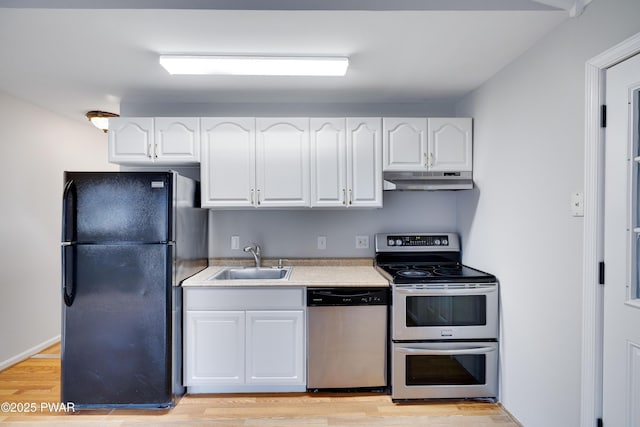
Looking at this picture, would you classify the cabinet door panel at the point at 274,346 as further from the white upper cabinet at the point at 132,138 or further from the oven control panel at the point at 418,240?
the white upper cabinet at the point at 132,138

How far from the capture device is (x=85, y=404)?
2367 millimetres

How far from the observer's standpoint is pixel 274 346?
8.30 feet

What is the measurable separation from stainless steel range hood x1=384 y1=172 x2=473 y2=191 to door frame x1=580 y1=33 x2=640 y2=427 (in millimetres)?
1153

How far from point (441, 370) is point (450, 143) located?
5.53 feet

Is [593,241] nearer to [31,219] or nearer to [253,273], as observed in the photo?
[253,273]

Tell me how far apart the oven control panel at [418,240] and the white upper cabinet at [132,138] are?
2.11m

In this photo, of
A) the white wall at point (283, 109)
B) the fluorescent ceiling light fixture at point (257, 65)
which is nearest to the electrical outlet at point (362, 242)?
the white wall at point (283, 109)

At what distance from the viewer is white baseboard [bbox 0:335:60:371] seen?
300 cm

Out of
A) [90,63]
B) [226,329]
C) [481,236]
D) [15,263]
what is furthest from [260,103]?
[15,263]

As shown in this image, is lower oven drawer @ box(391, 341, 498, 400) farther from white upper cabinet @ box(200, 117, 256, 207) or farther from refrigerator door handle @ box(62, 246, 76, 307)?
refrigerator door handle @ box(62, 246, 76, 307)

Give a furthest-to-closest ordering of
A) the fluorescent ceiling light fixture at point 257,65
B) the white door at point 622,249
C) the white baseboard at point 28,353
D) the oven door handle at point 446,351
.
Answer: the white baseboard at point 28,353
the oven door handle at point 446,351
the fluorescent ceiling light fixture at point 257,65
the white door at point 622,249

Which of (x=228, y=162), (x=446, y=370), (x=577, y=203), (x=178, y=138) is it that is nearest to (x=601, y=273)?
(x=577, y=203)

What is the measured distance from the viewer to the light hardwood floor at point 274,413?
2.28 metres

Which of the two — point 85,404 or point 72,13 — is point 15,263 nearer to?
point 85,404
